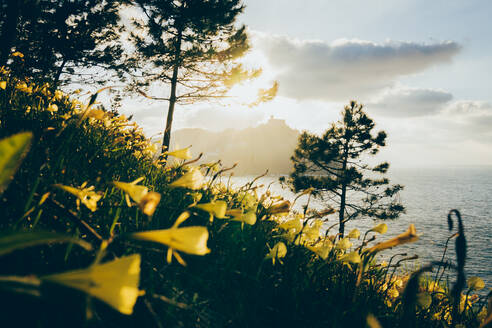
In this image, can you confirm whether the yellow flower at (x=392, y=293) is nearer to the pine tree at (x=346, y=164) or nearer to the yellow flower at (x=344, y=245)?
the yellow flower at (x=344, y=245)

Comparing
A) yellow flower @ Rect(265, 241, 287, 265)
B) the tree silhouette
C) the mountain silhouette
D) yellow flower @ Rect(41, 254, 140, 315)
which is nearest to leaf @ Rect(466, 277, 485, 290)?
yellow flower @ Rect(265, 241, 287, 265)

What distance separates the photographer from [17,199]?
2.59 ft

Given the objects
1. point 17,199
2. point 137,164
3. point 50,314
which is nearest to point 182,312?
point 50,314

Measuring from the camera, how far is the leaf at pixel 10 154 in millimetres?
434

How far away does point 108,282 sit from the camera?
0.35 metres

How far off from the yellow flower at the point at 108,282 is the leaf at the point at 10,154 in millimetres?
221

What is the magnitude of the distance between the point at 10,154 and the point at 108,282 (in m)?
0.30

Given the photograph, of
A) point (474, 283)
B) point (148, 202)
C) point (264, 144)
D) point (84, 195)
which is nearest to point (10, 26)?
point (84, 195)

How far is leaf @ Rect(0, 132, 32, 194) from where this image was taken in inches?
17.1

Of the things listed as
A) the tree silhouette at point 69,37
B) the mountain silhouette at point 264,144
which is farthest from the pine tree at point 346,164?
the mountain silhouette at point 264,144

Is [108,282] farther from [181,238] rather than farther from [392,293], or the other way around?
[392,293]

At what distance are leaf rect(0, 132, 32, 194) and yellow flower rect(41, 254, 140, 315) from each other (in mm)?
221

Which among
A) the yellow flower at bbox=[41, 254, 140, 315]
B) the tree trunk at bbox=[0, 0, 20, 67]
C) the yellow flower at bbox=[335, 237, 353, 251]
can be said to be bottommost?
the yellow flower at bbox=[335, 237, 353, 251]

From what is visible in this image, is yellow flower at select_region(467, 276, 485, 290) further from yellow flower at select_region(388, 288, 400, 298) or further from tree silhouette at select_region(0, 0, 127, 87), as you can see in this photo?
tree silhouette at select_region(0, 0, 127, 87)
